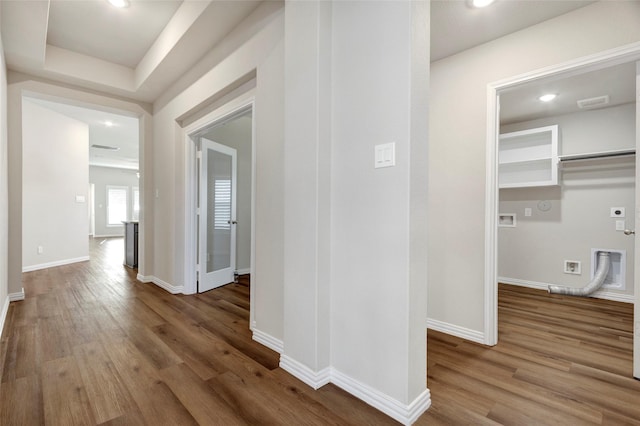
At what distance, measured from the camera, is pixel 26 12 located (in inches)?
92.8

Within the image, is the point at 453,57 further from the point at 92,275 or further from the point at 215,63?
the point at 92,275

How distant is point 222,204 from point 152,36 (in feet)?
6.81

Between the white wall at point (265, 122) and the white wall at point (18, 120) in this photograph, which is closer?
the white wall at point (265, 122)

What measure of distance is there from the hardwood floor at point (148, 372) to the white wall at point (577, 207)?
12.9 ft

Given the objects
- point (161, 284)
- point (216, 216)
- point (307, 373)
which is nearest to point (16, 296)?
point (161, 284)

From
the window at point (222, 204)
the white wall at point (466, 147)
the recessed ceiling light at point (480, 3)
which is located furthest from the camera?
the window at point (222, 204)

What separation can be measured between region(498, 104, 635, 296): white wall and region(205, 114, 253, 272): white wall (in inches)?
160

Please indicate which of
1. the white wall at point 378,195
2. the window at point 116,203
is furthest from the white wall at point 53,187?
the window at point 116,203

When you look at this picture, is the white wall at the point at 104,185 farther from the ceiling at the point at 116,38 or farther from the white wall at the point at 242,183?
the white wall at the point at 242,183

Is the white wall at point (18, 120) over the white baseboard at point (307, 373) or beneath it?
over

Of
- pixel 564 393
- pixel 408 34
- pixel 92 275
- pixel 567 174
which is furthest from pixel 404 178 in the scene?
pixel 92 275

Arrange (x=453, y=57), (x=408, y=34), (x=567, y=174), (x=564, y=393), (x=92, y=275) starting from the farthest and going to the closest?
1. (x=92, y=275)
2. (x=567, y=174)
3. (x=453, y=57)
4. (x=564, y=393)
5. (x=408, y=34)

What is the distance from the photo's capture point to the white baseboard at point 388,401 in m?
1.42

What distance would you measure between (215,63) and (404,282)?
9.03ft
